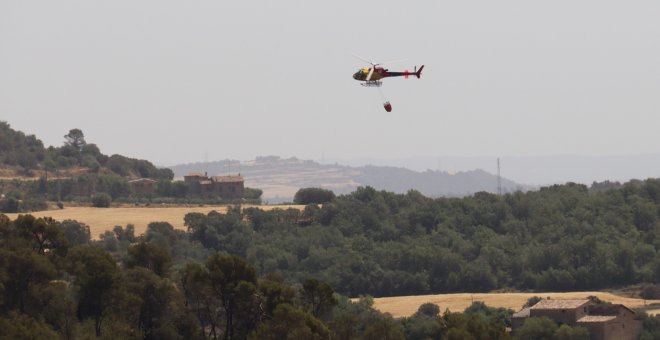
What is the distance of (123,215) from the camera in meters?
178

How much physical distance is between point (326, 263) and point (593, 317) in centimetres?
4388

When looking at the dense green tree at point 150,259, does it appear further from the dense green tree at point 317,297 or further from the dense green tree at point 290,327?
the dense green tree at point 290,327

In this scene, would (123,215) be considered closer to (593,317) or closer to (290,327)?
(593,317)

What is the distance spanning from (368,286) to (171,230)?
2457 centimetres

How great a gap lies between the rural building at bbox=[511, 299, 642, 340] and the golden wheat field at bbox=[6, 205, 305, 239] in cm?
5703

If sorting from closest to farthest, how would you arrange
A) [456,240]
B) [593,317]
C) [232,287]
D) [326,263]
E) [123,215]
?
1. [232,287]
2. [593,317]
3. [326,263]
4. [456,240]
5. [123,215]

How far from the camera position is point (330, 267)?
15312 centimetres

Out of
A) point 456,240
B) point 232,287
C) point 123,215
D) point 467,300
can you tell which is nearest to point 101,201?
point 123,215

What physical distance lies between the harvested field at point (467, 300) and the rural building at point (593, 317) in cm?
1013

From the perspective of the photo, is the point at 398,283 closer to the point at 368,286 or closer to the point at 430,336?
the point at 368,286

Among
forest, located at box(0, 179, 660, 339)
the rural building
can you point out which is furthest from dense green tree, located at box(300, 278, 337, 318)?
the rural building

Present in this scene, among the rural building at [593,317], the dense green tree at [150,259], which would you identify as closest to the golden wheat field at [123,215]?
the rural building at [593,317]

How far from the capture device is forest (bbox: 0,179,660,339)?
80875 mm

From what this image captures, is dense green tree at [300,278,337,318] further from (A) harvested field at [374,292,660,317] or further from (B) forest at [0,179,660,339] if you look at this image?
(A) harvested field at [374,292,660,317]
